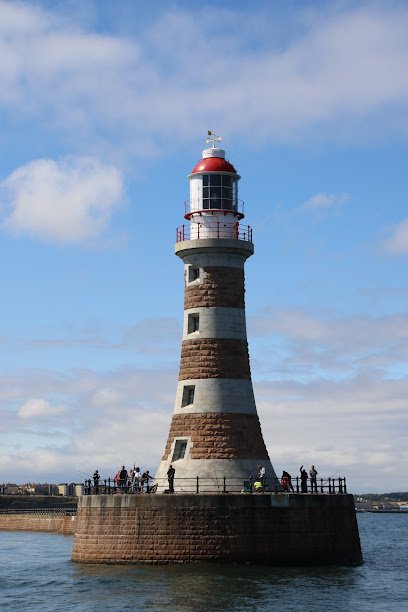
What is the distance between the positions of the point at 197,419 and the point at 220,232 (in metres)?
7.48

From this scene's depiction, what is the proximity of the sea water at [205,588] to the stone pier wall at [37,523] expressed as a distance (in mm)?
28263

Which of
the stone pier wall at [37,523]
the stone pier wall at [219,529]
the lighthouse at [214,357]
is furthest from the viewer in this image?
the stone pier wall at [37,523]

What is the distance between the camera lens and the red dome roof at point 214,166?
3918cm

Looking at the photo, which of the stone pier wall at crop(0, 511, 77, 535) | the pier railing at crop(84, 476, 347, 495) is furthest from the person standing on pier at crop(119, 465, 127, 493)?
the stone pier wall at crop(0, 511, 77, 535)

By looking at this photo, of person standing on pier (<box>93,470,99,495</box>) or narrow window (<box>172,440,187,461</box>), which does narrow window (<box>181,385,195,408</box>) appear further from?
person standing on pier (<box>93,470,99,495</box>)

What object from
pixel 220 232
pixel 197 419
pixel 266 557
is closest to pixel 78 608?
pixel 266 557

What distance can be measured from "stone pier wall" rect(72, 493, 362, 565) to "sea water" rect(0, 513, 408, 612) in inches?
18.5

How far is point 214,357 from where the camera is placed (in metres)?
37.5

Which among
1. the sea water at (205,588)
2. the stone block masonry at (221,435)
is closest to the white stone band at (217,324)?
the stone block masonry at (221,435)

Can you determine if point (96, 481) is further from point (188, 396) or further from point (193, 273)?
point (193, 273)

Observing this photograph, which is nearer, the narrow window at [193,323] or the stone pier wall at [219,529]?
the stone pier wall at [219,529]

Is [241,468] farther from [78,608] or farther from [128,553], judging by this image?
[78,608]

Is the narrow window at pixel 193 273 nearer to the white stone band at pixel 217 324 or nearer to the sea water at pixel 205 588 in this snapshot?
the white stone band at pixel 217 324

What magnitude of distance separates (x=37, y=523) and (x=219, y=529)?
41.1 m
